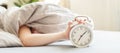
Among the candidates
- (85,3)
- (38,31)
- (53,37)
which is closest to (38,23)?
(38,31)

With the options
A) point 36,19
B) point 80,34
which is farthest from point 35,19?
point 80,34

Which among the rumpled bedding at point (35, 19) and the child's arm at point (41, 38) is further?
the rumpled bedding at point (35, 19)

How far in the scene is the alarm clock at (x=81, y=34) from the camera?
801 mm

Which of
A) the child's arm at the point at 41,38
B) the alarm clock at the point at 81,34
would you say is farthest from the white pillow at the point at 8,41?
the alarm clock at the point at 81,34

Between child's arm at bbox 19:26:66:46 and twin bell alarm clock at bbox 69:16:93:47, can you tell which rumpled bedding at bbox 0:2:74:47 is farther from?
twin bell alarm clock at bbox 69:16:93:47

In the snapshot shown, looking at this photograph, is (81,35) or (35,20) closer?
(81,35)

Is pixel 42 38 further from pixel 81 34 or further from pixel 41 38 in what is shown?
pixel 81 34

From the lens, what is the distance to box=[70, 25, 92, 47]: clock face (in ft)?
2.63

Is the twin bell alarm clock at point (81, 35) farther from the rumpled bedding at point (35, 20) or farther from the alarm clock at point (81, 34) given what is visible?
the rumpled bedding at point (35, 20)

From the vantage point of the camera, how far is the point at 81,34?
0.80m

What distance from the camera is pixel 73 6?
8.04 feet

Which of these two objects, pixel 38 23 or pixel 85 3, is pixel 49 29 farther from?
pixel 85 3

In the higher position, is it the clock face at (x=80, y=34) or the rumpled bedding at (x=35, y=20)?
the rumpled bedding at (x=35, y=20)

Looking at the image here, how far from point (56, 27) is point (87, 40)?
22 centimetres
